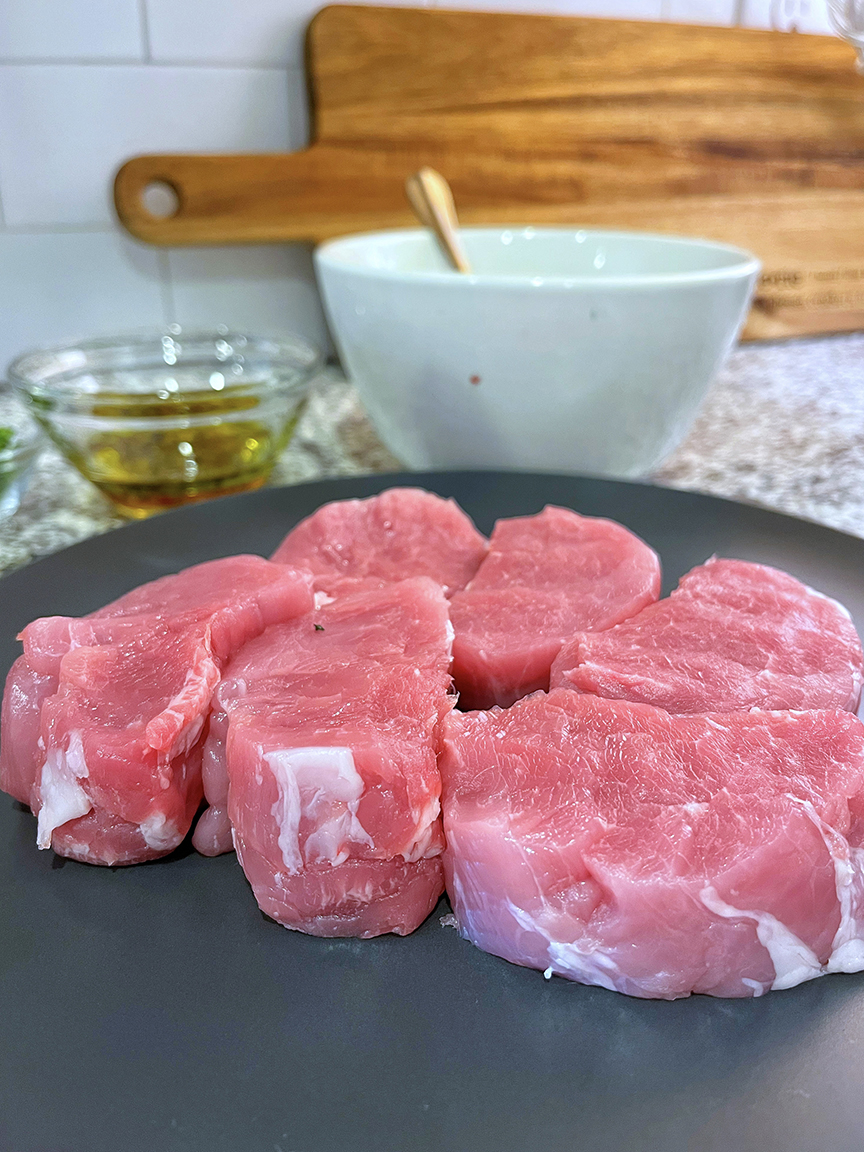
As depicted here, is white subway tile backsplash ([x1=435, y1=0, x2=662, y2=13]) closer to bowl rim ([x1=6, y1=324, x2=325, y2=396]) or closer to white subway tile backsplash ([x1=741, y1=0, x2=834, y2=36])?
white subway tile backsplash ([x1=741, y1=0, x2=834, y2=36])

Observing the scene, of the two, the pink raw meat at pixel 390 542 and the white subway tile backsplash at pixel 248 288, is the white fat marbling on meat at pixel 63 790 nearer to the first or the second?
the pink raw meat at pixel 390 542

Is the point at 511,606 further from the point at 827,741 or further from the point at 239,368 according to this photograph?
the point at 239,368

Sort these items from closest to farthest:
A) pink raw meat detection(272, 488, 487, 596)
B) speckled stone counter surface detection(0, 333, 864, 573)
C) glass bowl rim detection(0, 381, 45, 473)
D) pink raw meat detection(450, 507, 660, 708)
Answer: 1. pink raw meat detection(450, 507, 660, 708)
2. pink raw meat detection(272, 488, 487, 596)
3. glass bowl rim detection(0, 381, 45, 473)
4. speckled stone counter surface detection(0, 333, 864, 573)

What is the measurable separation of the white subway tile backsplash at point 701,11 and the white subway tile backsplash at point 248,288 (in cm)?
107

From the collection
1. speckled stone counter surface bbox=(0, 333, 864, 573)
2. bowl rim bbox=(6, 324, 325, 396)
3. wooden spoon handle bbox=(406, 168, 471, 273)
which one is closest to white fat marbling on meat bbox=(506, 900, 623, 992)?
speckled stone counter surface bbox=(0, 333, 864, 573)

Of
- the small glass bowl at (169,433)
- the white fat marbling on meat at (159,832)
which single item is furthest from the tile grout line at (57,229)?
the white fat marbling on meat at (159,832)

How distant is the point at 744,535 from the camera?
4.14ft

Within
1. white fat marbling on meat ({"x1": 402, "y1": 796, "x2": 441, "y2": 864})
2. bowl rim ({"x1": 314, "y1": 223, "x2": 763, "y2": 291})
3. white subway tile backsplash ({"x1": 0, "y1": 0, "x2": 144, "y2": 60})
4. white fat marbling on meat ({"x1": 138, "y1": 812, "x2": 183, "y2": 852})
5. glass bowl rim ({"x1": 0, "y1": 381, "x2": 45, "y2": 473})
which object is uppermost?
white subway tile backsplash ({"x1": 0, "y1": 0, "x2": 144, "y2": 60})

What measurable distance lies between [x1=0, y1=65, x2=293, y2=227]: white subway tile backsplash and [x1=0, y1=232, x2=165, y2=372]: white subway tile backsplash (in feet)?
0.18

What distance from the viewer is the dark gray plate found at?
0.60 m

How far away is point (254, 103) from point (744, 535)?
1425mm

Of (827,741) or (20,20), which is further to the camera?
(20,20)

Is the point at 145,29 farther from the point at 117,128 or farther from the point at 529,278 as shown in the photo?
the point at 529,278

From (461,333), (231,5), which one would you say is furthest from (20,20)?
(461,333)
